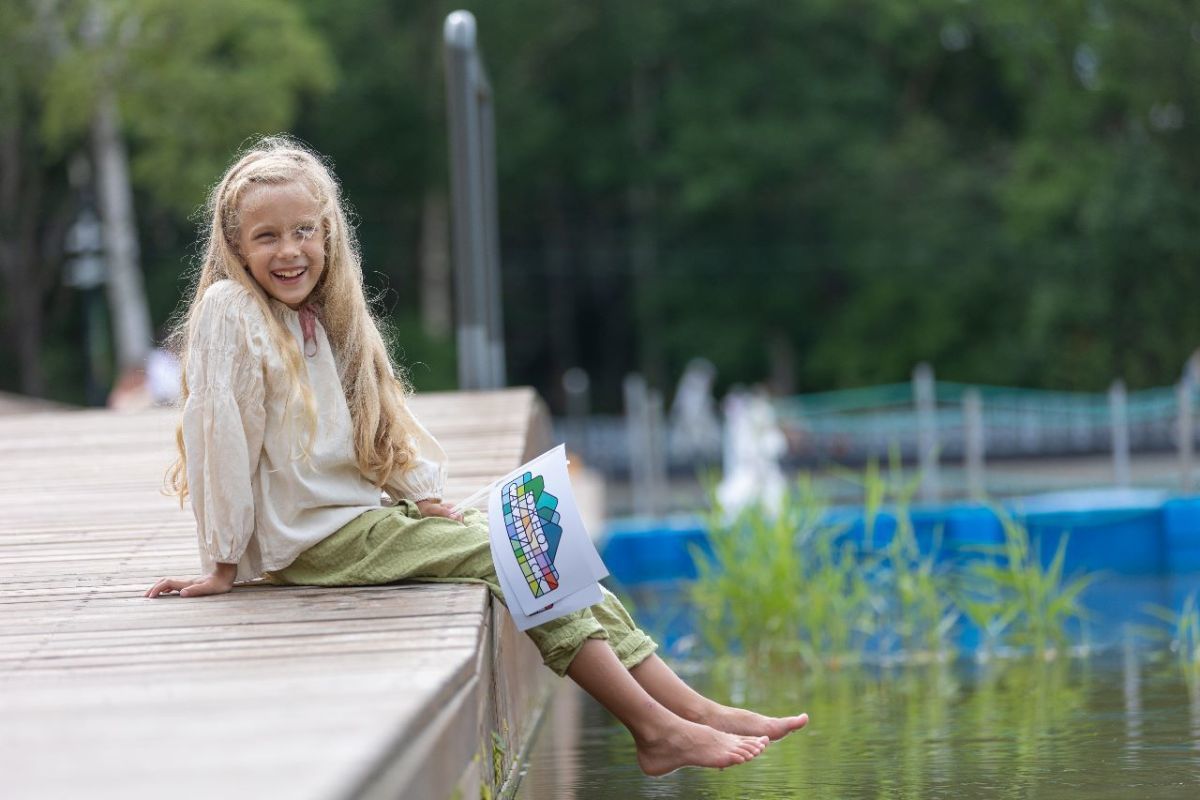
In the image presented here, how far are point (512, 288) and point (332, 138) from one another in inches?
169

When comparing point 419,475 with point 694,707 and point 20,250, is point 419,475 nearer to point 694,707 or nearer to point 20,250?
point 694,707

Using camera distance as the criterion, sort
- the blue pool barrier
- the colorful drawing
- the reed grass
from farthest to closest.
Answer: the blue pool barrier, the reed grass, the colorful drawing

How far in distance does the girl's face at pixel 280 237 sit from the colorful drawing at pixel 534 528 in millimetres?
695

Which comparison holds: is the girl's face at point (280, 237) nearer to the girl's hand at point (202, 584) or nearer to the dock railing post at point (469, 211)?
the girl's hand at point (202, 584)

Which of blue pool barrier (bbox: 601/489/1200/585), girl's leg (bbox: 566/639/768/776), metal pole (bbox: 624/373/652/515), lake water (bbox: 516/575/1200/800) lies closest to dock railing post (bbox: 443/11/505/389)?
blue pool barrier (bbox: 601/489/1200/585)

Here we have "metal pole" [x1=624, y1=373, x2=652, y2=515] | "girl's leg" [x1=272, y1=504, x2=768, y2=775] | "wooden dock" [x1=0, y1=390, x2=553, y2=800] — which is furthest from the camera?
→ "metal pole" [x1=624, y1=373, x2=652, y2=515]

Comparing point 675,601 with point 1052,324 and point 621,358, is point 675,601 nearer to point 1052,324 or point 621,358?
point 1052,324

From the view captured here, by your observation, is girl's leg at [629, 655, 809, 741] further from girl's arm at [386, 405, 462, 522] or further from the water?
girl's arm at [386, 405, 462, 522]

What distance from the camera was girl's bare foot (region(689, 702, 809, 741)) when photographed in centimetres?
391

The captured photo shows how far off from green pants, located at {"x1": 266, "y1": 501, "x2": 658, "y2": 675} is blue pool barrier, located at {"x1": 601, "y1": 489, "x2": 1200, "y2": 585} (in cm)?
659

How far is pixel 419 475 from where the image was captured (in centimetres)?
401

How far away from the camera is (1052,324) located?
31.2 metres

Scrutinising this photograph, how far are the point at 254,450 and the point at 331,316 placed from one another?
0.37 meters

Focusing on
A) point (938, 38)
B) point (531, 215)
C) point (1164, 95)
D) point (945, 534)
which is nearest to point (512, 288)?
point (531, 215)
